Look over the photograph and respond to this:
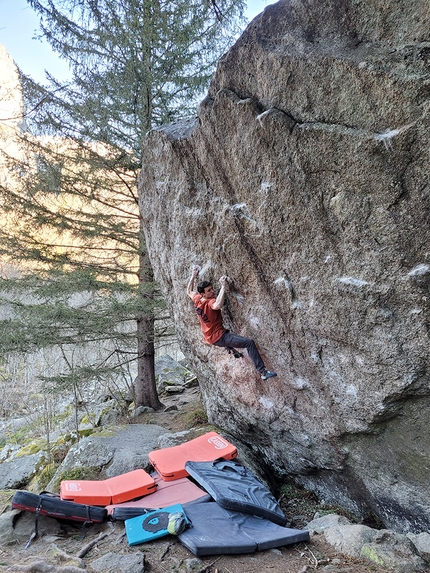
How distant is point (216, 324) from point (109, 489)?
2.60 meters

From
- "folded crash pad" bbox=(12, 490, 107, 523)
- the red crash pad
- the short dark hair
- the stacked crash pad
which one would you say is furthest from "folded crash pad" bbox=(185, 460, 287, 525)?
the short dark hair

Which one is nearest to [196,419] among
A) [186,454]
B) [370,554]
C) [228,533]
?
[186,454]

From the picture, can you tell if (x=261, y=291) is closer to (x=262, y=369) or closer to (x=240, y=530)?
(x=262, y=369)

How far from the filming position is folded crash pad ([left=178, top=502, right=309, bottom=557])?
3.67 meters

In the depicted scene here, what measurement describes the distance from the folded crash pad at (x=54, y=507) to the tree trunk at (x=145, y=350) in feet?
15.6

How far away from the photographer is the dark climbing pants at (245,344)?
532cm

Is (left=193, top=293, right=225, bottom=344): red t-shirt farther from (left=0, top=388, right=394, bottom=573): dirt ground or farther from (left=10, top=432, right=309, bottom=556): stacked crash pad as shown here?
(left=0, top=388, right=394, bottom=573): dirt ground

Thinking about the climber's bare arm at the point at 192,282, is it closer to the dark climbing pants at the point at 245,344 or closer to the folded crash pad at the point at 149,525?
the dark climbing pants at the point at 245,344

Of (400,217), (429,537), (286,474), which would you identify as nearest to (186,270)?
(400,217)

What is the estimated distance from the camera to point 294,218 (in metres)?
4.39

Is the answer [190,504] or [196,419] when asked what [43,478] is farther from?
[190,504]

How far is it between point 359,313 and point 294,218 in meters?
1.29

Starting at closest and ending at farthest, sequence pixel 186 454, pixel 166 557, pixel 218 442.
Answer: pixel 166 557, pixel 186 454, pixel 218 442

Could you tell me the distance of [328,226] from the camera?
4.17 metres
